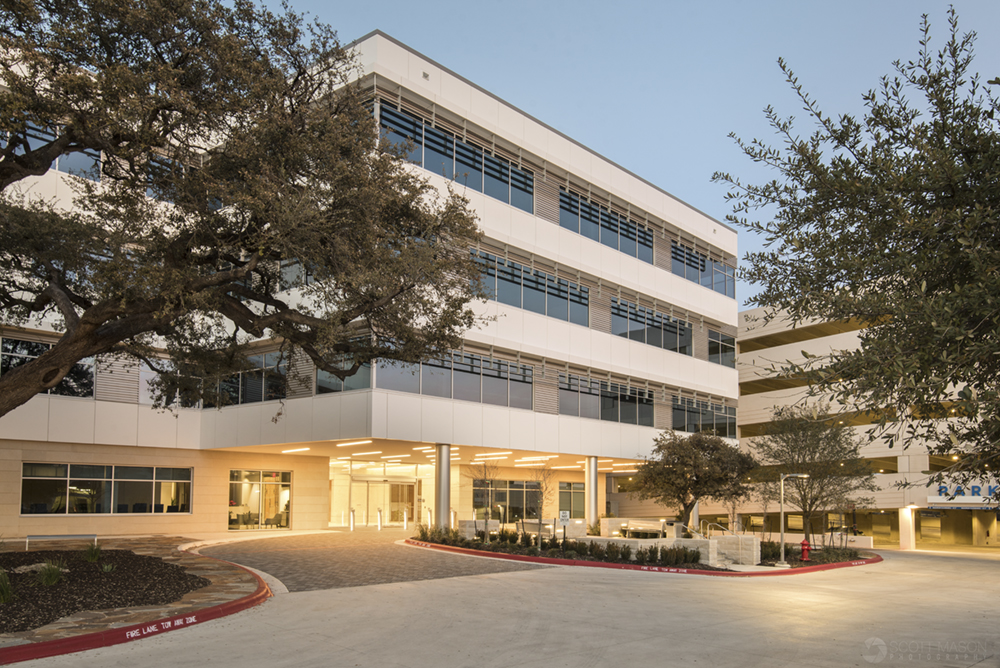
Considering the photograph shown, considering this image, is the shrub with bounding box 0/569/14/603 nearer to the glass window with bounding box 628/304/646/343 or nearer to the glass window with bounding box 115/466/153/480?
the glass window with bounding box 115/466/153/480

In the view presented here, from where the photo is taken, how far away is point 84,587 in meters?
13.2

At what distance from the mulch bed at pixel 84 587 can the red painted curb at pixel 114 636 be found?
1.09 metres

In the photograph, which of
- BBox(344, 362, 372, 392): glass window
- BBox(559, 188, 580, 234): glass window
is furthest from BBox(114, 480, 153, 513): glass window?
BBox(559, 188, 580, 234): glass window

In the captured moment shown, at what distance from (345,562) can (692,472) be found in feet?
46.0

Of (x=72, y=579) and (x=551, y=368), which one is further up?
(x=551, y=368)

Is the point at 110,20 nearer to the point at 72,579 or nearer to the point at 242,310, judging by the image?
the point at 242,310

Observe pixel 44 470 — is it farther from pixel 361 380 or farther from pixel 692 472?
pixel 692 472

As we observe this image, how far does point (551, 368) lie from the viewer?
32500mm

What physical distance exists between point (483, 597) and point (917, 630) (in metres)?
7.38

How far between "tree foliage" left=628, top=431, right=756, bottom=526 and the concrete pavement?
34.1ft

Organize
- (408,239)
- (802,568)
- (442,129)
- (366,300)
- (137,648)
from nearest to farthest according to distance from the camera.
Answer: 1. (137,648)
2. (366,300)
3. (408,239)
4. (802,568)
5. (442,129)

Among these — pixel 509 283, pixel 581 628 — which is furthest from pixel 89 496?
pixel 581 628

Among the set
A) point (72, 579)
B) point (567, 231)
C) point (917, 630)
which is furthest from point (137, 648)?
point (567, 231)

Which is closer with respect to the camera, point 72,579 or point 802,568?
point 72,579
